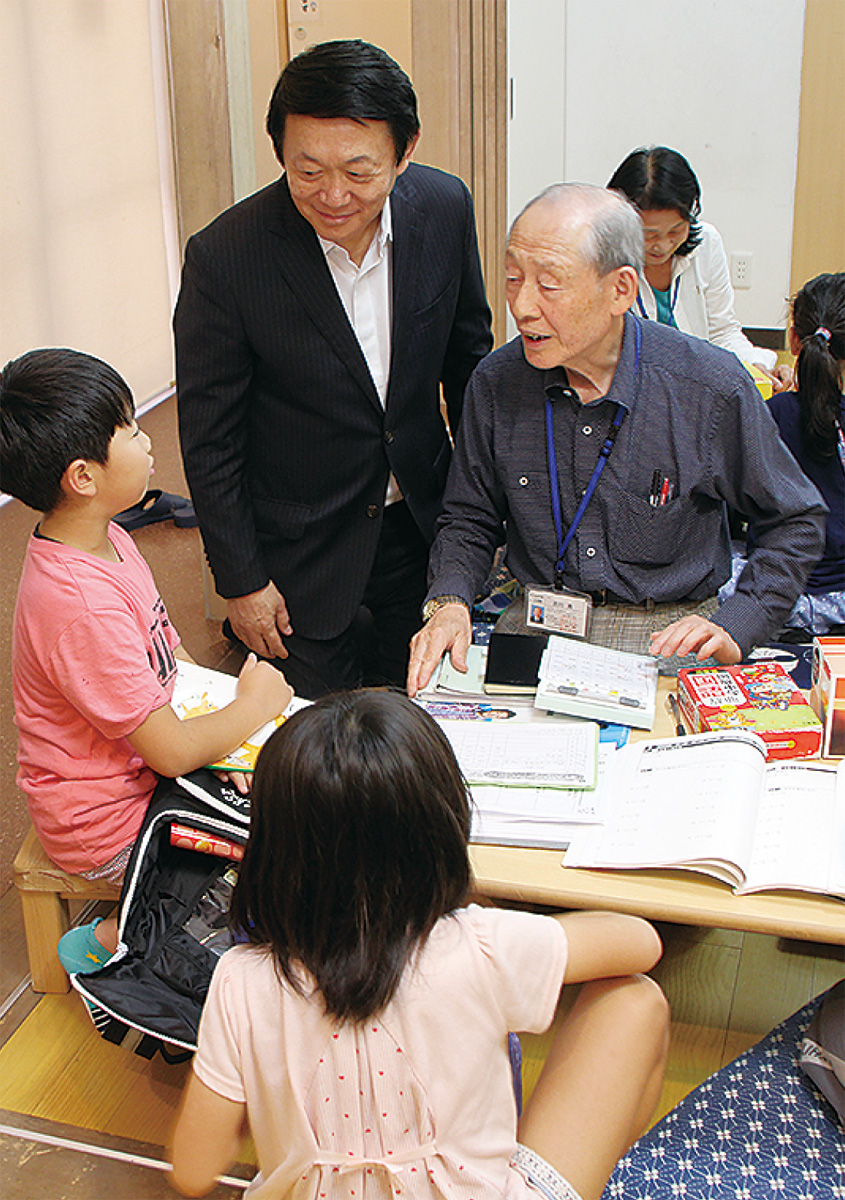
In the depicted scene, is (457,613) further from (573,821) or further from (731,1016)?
(731,1016)

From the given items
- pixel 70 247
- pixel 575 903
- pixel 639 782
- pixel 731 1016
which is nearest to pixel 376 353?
pixel 639 782

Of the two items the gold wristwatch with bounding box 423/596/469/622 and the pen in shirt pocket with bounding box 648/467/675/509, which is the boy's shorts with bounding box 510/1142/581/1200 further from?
the pen in shirt pocket with bounding box 648/467/675/509

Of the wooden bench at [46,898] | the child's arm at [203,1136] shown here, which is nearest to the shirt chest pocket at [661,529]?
the wooden bench at [46,898]

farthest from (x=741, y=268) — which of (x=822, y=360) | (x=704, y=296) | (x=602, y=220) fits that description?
(x=602, y=220)

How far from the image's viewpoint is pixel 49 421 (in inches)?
71.2

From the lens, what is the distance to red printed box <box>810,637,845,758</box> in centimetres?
170

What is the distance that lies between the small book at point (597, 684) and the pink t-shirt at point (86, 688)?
633 mm

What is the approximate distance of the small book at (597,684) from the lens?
1825 mm

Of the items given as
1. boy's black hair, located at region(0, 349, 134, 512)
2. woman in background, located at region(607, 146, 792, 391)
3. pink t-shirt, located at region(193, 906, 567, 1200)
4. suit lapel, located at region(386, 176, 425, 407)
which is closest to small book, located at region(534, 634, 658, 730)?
pink t-shirt, located at region(193, 906, 567, 1200)

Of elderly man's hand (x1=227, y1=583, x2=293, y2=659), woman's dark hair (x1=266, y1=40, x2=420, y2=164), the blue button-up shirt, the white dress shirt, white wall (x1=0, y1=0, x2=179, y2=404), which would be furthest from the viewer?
white wall (x1=0, y1=0, x2=179, y2=404)

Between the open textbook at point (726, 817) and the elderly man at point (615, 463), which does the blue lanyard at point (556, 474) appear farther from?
the open textbook at point (726, 817)

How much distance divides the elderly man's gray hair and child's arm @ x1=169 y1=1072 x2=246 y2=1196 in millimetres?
1470

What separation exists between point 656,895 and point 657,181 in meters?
2.26

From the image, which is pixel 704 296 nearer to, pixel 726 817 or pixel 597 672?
pixel 597 672
